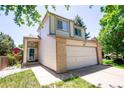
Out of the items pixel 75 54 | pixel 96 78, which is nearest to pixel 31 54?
pixel 75 54

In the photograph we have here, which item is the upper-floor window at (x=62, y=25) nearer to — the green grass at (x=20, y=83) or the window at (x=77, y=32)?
the window at (x=77, y=32)

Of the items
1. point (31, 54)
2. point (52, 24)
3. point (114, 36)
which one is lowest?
point (31, 54)

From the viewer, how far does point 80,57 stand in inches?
429

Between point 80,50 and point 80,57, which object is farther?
point 80,50

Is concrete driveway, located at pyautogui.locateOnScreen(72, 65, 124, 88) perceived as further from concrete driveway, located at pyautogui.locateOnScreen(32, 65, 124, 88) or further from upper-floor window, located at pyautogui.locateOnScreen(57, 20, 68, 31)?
upper-floor window, located at pyautogui.locateOnScreen(57, 20, 68, 31)

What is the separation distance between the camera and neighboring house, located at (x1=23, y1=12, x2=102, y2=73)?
895 cm

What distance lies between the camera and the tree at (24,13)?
633 centimetres

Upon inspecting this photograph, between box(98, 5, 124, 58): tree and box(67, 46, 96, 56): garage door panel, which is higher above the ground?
box(98, 5, 124, 58): tree

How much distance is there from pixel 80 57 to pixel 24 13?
6841mm

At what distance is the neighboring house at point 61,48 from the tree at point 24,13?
1220 millimetres

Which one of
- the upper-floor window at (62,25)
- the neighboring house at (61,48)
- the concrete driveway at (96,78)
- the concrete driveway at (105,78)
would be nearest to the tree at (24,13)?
the neighboring house at (61,48)

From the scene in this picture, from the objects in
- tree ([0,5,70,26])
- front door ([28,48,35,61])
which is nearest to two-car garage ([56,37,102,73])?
tree ([0,5,70,26])

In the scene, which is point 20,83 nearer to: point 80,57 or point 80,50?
point 80,57
